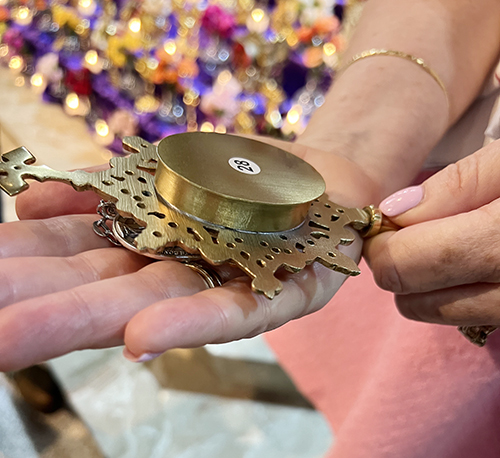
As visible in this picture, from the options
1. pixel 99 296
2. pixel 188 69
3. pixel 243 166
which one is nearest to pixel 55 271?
pixel 99 296

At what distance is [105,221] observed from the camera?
69 cm

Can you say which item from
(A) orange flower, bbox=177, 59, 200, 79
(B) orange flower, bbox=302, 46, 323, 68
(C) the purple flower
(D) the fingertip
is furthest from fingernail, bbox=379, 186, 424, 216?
(C) the purple flower

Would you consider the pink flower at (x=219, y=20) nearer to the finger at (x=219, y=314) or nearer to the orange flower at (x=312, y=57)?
the orange flower at (x=312, y=57)

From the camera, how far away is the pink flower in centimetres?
201

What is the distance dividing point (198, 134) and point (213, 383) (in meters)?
0.82

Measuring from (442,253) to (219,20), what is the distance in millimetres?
1711

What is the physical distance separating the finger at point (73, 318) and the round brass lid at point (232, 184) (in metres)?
0.13

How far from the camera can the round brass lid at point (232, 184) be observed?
2.04 feet

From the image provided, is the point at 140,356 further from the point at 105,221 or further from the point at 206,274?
the point at 105,221

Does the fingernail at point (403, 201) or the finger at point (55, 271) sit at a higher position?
the fingernail at point (403, 201)

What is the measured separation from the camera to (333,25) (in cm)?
201

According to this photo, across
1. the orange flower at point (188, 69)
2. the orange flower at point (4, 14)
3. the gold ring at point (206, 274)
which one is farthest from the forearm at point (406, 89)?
the orange flower at point (4, 14)

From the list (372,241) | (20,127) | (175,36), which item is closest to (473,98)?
(372,241)

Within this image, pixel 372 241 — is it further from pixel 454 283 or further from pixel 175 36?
pixel 175 36
